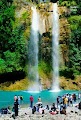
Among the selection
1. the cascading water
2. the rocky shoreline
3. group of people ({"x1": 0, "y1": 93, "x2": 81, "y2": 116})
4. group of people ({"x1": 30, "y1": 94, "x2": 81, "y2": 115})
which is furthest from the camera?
the cascading water

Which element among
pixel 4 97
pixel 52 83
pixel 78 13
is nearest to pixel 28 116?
pixel 4 97

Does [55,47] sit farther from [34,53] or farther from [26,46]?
[26,46]

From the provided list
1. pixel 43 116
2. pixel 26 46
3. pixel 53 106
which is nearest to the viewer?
pixel 43 116

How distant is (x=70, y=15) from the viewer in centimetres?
5306

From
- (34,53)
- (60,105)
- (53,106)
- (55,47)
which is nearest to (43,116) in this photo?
(53,106)

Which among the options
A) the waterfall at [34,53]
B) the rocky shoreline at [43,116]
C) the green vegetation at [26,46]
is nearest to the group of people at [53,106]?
the rocky shoreline at [43,116]

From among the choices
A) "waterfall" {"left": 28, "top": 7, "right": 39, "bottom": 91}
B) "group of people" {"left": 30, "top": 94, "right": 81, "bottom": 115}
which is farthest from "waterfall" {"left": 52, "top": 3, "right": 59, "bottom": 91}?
"group of people" {"left": 30, "top": 94, "right": 81, "bottom": 115}

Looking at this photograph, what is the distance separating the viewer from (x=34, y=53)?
169ft

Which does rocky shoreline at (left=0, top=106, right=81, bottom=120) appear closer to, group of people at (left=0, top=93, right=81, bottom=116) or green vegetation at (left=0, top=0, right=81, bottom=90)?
group of people at (left=0, top=93, right=81, bottom=116)

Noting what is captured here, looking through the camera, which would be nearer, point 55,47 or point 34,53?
point 55,47

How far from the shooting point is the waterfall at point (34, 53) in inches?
1945

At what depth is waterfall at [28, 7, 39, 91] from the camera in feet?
162

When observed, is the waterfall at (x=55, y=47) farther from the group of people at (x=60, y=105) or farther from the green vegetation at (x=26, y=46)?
the group of people at (x=60, y=105)

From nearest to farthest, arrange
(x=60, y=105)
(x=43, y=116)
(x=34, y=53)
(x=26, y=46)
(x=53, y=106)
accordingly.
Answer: (x=43, y=116) → (x=53, y=106) → (x=60, y=105) → (x=26, y=46) → (x=34, y=53)
